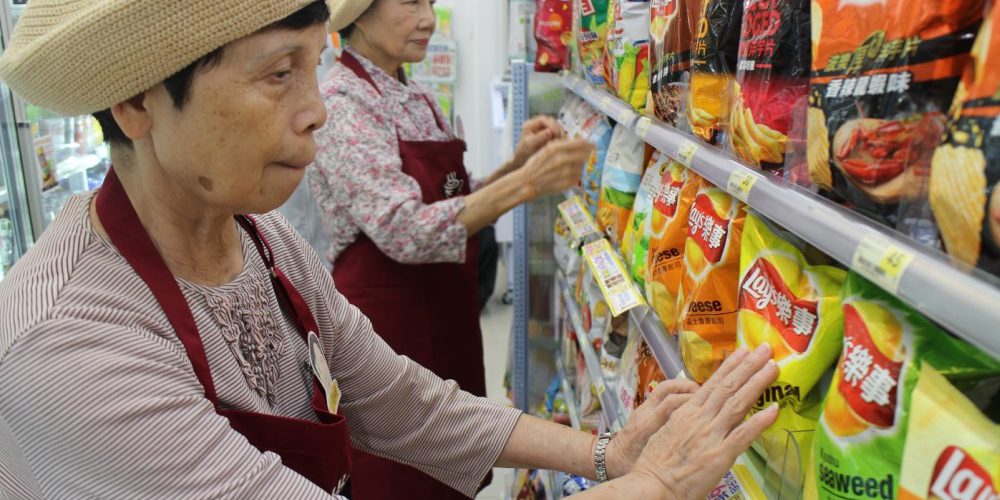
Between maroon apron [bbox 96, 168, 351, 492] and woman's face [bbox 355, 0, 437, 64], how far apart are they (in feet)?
3.75

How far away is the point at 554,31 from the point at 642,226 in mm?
1390

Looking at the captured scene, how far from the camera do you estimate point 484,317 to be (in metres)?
5.68

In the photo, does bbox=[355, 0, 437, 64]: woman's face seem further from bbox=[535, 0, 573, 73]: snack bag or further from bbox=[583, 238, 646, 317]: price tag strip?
bbox=[583, 238, 646, 317]: price tag strip

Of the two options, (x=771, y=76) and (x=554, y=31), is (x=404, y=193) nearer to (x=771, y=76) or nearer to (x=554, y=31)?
(x=554, y=31)

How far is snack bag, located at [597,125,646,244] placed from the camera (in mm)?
1870

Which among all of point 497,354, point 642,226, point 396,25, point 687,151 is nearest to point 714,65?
point 687,151

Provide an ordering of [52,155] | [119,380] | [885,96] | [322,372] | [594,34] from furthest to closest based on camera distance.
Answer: [52,155]
[594,34]
[322,372]
[119,380]
[885,96]

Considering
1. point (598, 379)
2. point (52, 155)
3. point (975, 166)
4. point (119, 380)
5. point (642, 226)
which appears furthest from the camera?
point (52, 155)

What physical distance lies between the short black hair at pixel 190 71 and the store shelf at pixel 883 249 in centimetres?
63

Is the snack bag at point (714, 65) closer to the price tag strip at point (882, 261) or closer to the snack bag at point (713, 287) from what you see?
the snack bag at point (713, 287)

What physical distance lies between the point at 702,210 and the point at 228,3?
31.4 inches

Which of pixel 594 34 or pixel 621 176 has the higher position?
pixel 594 34

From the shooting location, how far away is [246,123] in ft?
3.42

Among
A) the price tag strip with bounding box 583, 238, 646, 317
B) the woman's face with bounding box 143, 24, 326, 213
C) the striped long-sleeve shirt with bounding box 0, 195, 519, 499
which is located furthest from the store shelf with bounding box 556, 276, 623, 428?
the woman's face with bounding box 143, 24, 326, 213
